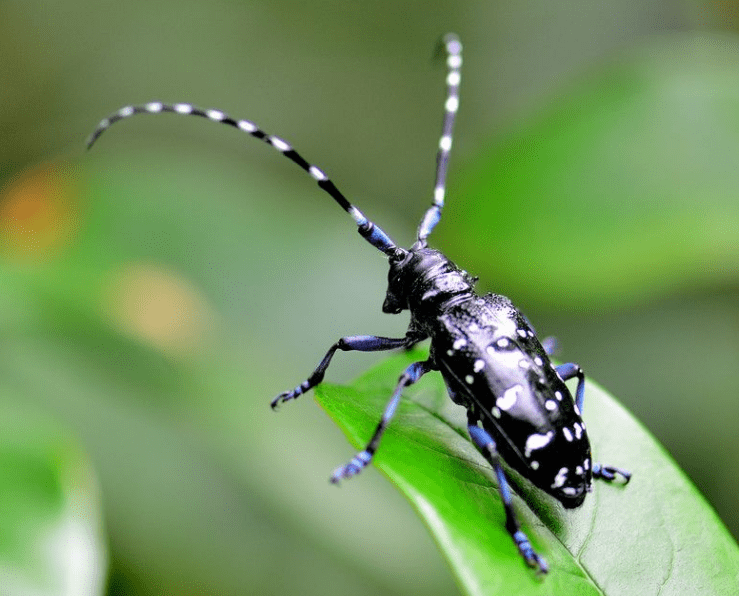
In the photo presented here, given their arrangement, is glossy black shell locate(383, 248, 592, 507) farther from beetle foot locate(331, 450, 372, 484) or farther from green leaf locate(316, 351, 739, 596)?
beetle foot locate(331, 450, 372, 484)

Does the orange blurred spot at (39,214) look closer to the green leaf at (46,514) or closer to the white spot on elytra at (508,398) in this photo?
the green leaf at (46,514)

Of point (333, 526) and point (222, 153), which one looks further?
point (222, 153)

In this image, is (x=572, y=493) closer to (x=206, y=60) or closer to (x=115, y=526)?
(x=115, y=526)

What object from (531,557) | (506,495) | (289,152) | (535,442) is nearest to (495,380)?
(535,442)

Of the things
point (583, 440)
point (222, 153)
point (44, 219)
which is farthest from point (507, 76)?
point (583, 440)

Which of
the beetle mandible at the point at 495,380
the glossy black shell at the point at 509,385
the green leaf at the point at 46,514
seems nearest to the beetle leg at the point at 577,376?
the beetle mandible at the point at 495,380

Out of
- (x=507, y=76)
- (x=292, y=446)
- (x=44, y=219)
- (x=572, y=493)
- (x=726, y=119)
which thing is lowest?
(x=292, y=446)
